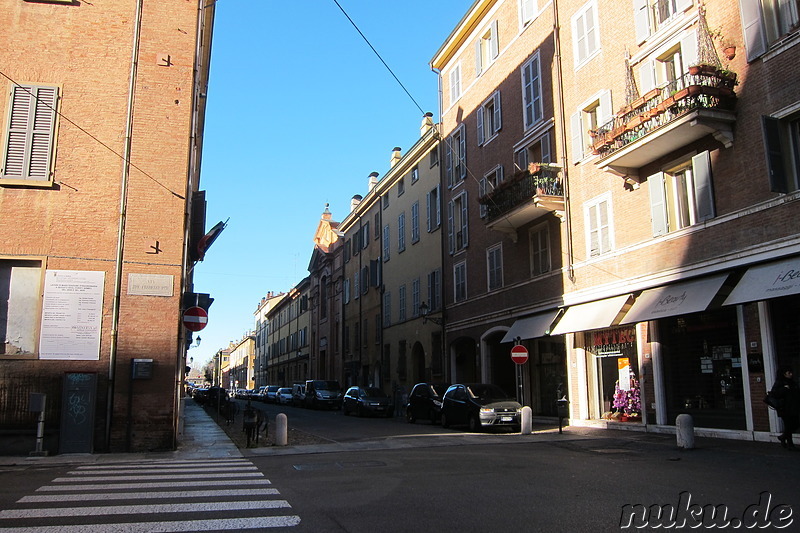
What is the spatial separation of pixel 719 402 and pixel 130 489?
536 inches

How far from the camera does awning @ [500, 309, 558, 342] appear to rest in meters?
22.4

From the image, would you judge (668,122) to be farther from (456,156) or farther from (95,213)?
(456,156)

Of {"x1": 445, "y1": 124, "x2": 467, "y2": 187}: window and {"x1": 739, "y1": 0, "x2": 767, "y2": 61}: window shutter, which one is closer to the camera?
{"x1": 739, "y1": 0, "x2": 767, "y2": 61}: window shutter

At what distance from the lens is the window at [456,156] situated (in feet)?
101

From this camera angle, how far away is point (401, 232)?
1558 inches

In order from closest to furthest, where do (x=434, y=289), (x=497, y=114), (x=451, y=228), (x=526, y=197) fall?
(x=526, y=197) → (x=497, y=114) → (x=451, y=228) → (x=434, y=289)

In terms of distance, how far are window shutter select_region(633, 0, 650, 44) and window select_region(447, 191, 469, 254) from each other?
12.7 m

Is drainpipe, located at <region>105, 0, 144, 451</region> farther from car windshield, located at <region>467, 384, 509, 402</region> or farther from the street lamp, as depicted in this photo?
the street lamp

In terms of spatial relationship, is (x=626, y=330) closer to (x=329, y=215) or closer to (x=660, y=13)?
(x=660, y=13)

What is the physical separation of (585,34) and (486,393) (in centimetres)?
1237

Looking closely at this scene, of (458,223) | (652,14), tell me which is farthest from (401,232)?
(652,14)

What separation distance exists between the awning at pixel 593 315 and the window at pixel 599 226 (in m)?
1.66

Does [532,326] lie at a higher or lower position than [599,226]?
lower

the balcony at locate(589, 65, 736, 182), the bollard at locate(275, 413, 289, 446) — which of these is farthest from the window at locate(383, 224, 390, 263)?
the bollard at locate(275, 413, 289, 446)
